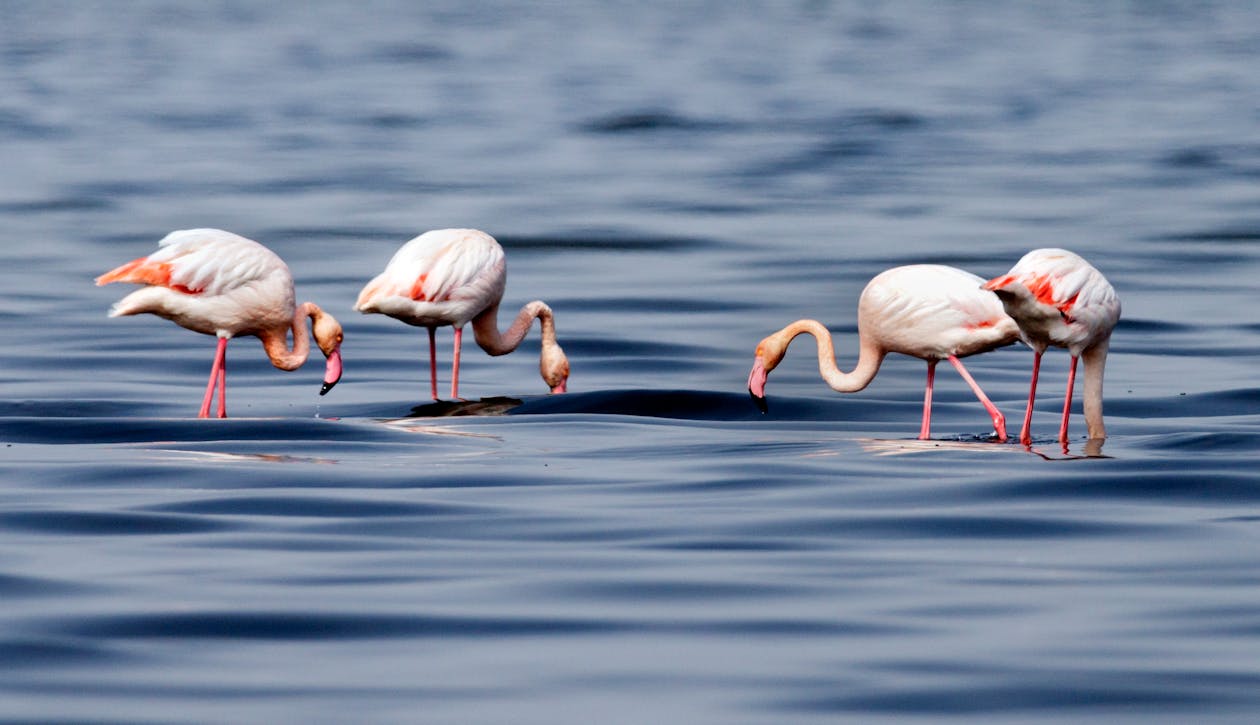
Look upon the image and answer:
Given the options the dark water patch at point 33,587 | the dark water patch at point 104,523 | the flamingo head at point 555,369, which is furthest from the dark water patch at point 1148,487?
the flamingo head at point 555,369

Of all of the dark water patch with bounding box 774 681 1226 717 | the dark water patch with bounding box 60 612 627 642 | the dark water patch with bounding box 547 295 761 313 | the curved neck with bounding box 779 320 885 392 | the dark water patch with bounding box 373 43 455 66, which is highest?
the dark water patch with bounding box 373 43 455 66

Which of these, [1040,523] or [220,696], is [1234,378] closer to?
[1040,523]

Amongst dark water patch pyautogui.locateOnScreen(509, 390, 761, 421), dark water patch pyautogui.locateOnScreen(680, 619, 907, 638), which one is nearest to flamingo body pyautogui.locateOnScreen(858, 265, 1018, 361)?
dark water patch pyautogui.locateOnScreen(509, 390, 761, 421)

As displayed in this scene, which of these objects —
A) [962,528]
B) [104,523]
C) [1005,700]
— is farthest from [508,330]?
[1005,700]

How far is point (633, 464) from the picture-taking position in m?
8.20

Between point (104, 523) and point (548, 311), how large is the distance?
4.91 meters

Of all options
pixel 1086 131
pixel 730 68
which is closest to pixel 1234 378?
pixel 1086 131

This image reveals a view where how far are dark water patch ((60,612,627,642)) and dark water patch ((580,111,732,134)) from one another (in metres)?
25.3

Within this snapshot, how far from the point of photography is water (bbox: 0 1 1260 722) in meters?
4.94

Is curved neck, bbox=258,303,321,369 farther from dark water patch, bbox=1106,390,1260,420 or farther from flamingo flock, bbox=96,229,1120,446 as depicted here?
dark water patch, bbox=1106,390,1260,420

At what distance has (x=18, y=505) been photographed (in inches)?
278

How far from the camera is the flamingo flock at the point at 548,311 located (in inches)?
335

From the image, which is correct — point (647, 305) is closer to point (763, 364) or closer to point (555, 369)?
point (555, 369)

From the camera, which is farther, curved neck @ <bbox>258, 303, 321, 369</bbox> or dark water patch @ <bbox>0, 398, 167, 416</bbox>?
curved neck @ <bbox>258, 303, 321, 369</bbox>
